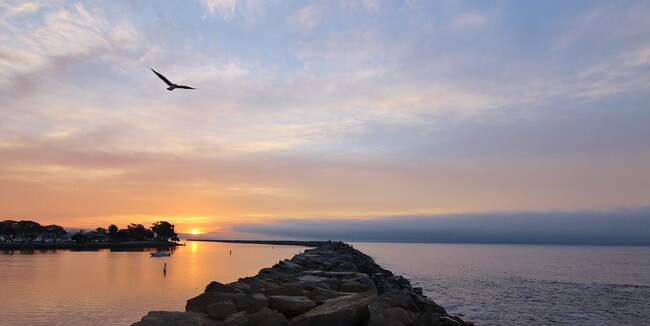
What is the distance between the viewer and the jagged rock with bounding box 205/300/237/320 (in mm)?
9898

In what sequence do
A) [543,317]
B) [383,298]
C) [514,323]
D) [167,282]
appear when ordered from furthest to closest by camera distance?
[167,282], [543,317], [514,323], [383,298]

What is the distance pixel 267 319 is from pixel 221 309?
52.9 inches

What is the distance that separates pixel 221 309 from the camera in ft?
32.8

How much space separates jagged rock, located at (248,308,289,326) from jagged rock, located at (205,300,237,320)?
79 cm

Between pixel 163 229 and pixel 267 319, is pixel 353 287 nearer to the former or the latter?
pixel 267 319

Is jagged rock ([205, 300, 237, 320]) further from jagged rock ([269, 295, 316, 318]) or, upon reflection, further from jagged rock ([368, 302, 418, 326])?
jagged rock ([368, 302, 418, 326])

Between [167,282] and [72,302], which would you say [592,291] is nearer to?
[167,282]

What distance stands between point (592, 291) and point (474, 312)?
49.5ft

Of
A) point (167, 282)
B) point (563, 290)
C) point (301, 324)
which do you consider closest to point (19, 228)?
point (167, 282)

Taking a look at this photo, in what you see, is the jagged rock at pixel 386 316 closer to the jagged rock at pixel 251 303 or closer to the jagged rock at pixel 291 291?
the jagged rock at pixel 251 303

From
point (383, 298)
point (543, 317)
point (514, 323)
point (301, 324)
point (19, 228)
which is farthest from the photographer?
point (19, 228)

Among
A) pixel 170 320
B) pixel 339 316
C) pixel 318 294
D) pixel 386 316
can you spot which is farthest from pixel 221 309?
pixel 386 316

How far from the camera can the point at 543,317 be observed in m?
20.4

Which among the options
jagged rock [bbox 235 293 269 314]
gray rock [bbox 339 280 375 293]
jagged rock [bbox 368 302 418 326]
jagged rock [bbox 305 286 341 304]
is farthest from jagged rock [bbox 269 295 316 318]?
gray rock [bbox 339 280 375 293]
